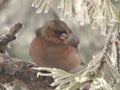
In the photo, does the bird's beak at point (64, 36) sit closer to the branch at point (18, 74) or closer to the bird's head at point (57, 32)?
the bird's head at point (57, 32)

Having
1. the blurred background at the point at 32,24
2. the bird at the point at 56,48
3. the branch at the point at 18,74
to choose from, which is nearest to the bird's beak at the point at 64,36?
the bird at the point at 56,48

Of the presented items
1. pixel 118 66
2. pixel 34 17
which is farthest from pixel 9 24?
pixel 118 66

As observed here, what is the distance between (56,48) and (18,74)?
162 millimetres

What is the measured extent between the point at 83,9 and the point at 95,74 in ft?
0.50

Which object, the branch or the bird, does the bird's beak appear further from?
the branch

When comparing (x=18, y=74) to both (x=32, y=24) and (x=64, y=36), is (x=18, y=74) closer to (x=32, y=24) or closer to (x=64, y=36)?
(x=64, y=36)

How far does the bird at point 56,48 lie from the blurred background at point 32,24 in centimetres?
222

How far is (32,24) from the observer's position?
411 centimetres

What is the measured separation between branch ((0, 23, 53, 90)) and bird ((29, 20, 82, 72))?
6 centimetres

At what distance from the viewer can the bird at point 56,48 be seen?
62.5 inches

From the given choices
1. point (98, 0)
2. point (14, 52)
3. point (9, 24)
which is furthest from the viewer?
point (9, 24)

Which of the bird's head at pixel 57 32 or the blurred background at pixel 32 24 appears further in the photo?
the blurred background at pixel 32 24

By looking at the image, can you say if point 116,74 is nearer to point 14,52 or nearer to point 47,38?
point 47,38

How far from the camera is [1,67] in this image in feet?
5.27
